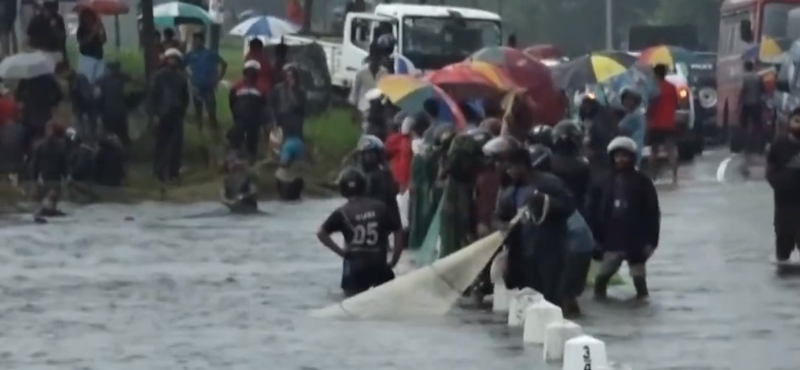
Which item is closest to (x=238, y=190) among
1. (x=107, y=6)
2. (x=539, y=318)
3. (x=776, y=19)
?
(x=107, y=6)

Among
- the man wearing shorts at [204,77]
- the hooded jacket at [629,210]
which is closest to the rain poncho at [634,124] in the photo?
the man wearing shorts at [204,77]

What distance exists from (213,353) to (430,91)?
12100mm

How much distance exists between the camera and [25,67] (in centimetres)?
3528

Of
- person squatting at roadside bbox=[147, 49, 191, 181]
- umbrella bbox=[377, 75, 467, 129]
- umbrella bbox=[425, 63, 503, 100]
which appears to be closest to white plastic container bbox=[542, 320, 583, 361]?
umbrella bbox=[377, 75, 467, 129]

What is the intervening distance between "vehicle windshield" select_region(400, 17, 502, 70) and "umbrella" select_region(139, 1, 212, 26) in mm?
3565

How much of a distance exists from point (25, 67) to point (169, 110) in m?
1.99

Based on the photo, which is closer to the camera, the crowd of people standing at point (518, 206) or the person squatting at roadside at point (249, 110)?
the crowd of people standing at point (518, 206)

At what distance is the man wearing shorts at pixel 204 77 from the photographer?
38031mm

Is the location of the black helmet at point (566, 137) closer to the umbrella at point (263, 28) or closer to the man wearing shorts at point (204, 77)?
the man wearing shorts at point (204, 77)

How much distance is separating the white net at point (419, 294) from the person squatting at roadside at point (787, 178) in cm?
442

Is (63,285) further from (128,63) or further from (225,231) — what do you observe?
(128,63)

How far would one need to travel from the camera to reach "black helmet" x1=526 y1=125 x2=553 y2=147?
839 inches

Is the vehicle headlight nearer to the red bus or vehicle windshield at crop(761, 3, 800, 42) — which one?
the red bus

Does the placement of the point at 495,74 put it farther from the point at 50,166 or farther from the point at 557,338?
the point at 557,338
